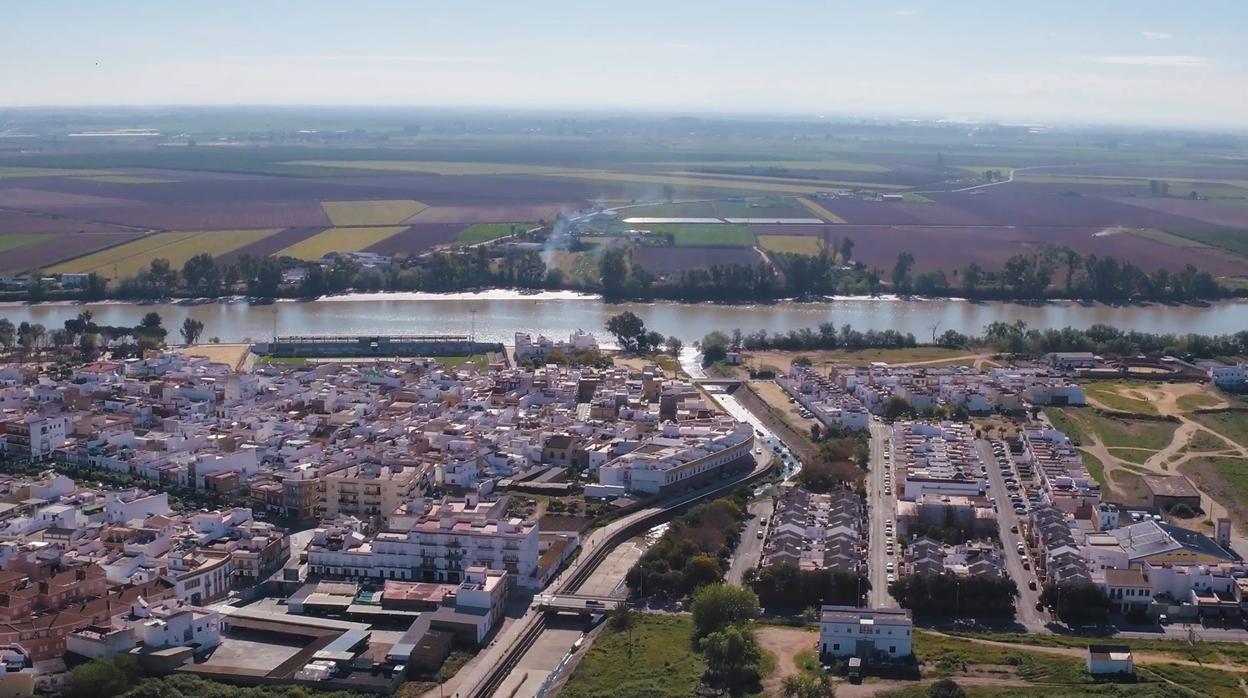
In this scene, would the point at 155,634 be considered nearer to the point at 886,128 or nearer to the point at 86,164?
the point at 86,164

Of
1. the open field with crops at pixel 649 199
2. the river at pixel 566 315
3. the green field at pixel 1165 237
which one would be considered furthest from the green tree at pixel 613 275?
the green field at pixel 1165 237

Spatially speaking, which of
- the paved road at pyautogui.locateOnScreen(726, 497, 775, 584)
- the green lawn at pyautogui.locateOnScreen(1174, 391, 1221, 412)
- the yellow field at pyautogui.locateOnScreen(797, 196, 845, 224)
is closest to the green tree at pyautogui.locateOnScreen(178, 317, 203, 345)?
the paved road at pyautogui.locateOnScreen(726, 497, 775, 584)

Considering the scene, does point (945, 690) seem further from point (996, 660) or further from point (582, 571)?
point (582, 571)

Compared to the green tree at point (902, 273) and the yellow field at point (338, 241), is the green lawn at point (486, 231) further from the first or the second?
the green tree at point (902, 273)

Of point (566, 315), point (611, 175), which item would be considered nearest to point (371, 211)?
point (611, 175)

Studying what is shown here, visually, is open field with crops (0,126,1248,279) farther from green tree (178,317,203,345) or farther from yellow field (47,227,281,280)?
green tree (178,317,203,345)

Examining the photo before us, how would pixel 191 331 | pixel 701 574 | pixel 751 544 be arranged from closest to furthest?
pixel 701 574
pixel 751 544
pixel 191 331
